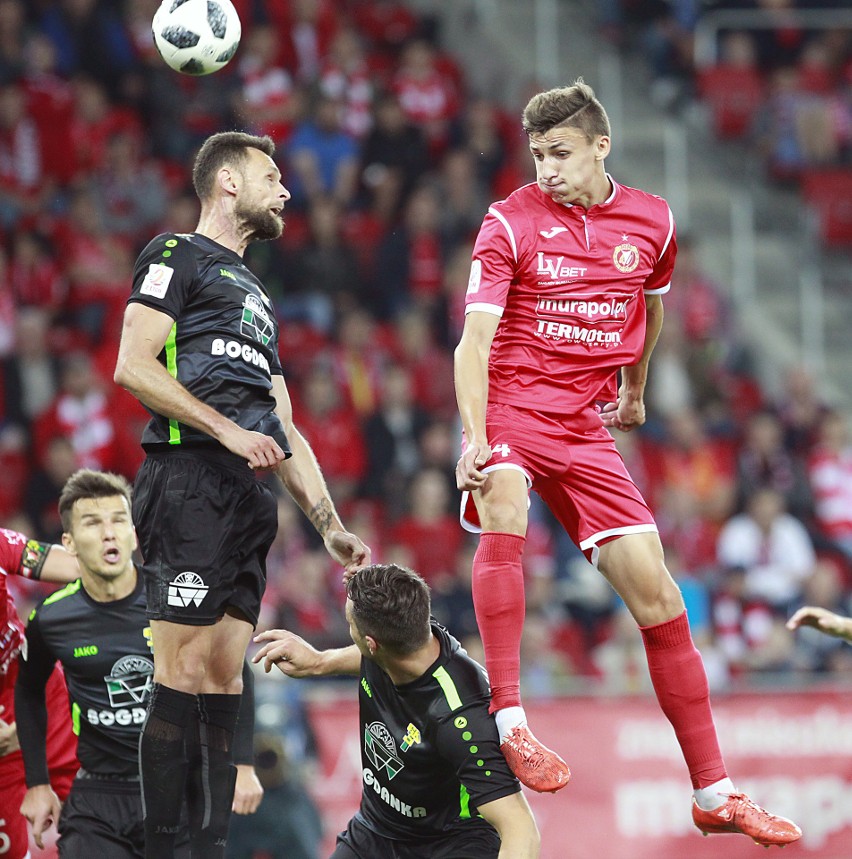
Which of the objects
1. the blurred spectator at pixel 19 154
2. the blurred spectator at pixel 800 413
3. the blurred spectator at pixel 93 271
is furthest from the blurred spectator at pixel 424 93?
the blurred spectator at pixel 800 413

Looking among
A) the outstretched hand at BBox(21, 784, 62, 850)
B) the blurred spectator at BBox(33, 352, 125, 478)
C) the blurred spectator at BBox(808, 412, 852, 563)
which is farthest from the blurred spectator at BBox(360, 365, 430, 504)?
the outstretched hand at BBox(21, 784, 62, 850)

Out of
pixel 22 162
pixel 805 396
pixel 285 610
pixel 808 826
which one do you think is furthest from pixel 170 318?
pixel 805 396

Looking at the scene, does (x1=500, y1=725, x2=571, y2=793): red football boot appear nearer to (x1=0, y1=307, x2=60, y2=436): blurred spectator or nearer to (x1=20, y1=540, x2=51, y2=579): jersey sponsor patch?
(x1=20, y1=540, x2=51, y2=579): jersey sponsor patch

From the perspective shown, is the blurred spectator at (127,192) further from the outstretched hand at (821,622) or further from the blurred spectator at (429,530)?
the outstretched hand at (821,622)

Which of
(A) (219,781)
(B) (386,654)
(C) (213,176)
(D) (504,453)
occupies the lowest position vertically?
(A) (219,781)

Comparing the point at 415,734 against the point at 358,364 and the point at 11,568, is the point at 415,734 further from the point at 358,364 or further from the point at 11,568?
the point at 358,364

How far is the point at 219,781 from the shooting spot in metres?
5.61

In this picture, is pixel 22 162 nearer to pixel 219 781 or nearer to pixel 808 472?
pixel 808 472

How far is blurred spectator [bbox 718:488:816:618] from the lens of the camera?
40.4 feet

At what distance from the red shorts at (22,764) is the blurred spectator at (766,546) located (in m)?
6.47

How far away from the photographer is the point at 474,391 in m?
5.50

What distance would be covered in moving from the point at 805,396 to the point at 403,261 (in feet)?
11.9

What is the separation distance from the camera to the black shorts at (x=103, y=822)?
6359 mm

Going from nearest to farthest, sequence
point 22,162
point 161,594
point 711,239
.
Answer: point 161,594 → point 22,162 → point 711,239
